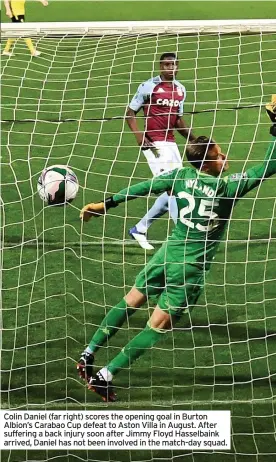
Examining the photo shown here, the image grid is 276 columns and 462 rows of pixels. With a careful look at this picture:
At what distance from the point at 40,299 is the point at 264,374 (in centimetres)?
197

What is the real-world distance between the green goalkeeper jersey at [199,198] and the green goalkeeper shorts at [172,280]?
58 millimetres

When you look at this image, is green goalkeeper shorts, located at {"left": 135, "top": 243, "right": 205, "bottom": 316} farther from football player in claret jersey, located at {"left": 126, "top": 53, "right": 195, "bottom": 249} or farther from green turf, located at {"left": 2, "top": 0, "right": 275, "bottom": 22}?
green turf, located at {"left": 2, "top": 0, "right": 275, "bottom": 22}

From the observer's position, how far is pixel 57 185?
682cm

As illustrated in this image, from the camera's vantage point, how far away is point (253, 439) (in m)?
5.79

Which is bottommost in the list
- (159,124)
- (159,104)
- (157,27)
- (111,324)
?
(111,324)

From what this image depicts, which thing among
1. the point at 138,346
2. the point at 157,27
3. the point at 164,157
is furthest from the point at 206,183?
the point at 164,157

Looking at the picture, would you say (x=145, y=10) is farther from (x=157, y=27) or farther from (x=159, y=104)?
(x=157, y=27)

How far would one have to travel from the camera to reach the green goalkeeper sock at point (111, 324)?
6473 millimetres

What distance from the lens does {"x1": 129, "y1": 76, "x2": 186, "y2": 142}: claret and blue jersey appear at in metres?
8.65

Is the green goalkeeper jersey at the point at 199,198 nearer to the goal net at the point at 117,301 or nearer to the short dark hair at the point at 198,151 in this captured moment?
the short dark hair at the point at 198,151

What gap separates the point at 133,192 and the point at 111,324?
2.99 ft

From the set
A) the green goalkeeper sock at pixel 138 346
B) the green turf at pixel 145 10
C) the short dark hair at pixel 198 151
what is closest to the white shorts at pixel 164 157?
the short dark hair at pixel 198 151

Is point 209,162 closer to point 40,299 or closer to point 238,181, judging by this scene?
point 238,181

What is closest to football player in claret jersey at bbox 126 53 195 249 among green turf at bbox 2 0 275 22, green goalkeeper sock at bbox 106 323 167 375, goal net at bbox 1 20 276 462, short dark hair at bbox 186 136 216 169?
goal net at bbox 1 20 276 462
